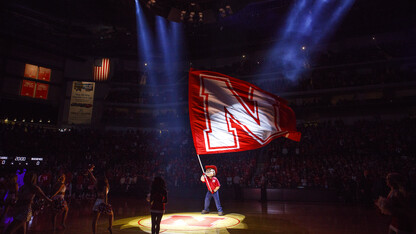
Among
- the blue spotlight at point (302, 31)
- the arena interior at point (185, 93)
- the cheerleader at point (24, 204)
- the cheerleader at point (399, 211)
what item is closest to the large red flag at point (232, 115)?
the cheerleader at point (399, 211)

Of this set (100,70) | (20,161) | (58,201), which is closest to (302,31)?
(100,70)

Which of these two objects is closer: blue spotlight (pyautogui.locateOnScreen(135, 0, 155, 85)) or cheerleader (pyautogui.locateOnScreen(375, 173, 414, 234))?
cheerleader (pyautogui.locateOnScreen(375, 173, 414, 234))

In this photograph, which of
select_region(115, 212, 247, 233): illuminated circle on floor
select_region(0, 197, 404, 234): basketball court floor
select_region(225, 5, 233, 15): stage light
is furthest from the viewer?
select_region(225, 5, 233, 15): stage light

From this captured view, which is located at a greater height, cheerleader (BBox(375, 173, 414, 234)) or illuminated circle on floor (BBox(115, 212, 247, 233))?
cheerleader (BBox(375, 173, 414, 234))

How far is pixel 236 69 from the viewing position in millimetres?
29266

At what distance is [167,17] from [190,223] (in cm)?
1525

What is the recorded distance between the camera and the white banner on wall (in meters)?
27.1

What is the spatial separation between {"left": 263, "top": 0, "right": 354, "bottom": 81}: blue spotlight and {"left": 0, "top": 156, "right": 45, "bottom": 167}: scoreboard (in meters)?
22.9

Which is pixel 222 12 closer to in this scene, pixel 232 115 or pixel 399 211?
pixel 232 115

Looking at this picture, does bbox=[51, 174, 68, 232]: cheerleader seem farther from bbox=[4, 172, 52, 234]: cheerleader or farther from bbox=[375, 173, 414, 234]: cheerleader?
bbox=[375, 173, 414, 234]: cheerleader

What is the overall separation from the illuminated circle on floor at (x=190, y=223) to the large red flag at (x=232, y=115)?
9.05 ft

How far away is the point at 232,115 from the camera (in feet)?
23.1

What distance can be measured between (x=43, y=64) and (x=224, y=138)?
27056 millimetres

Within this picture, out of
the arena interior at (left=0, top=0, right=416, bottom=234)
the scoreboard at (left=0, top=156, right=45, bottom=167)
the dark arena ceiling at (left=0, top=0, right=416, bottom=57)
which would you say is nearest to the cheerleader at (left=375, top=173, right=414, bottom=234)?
the arena interior at (left=0, top=0, right=416, bottom=234)
